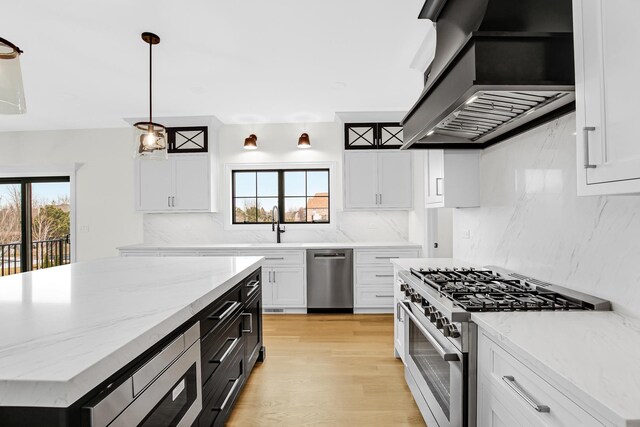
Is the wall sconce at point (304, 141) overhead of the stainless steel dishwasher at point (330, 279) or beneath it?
overhead

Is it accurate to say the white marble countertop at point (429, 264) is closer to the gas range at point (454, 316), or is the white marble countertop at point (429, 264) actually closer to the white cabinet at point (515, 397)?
the gas range at point (454, 316)

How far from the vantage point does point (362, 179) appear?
4695mm

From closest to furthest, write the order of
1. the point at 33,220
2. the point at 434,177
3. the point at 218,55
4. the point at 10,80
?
the point at 10,80 < the point at 434,177 < the point at 218,55 < the point at 33,220

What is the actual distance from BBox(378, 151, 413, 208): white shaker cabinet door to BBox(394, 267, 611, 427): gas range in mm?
2395

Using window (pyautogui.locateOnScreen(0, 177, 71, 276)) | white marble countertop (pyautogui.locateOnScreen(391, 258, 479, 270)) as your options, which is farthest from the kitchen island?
window (pyautogui.locateOnScreen(0, 177, 71, 276))

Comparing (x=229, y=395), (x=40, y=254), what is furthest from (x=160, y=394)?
(x=40, y=254)

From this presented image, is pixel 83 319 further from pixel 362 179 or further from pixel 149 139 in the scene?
pixel 362 179

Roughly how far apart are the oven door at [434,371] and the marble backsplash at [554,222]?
0.68 meters

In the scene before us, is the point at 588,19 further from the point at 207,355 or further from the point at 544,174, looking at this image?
the point at 207,355

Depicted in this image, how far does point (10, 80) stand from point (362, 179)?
3.70m

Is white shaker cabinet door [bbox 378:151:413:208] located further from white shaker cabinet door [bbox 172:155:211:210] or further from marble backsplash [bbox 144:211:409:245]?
white shaker cabinet door [bbox 172:155:211:210]

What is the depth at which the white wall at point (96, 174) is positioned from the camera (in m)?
5.27

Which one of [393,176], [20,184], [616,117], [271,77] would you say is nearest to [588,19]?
[616,117]

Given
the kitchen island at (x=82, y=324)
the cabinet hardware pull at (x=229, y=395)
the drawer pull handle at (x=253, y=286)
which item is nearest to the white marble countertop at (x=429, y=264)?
the drawer pull handle at (x=253, y=286)
